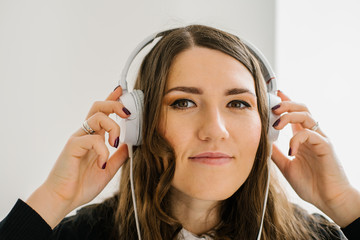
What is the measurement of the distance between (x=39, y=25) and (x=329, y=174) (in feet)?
4.87

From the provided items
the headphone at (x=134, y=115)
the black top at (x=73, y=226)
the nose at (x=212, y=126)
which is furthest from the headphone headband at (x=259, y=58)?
the black top at (x=73, y=226)

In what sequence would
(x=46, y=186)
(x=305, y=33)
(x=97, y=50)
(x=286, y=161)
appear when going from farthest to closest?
(x=97, y=50) < (x=305, y=33) < (x=286, y=161) < (x=46, y=186)

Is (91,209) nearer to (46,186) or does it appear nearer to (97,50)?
(46,186)

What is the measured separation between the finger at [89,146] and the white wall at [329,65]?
3.34 feet

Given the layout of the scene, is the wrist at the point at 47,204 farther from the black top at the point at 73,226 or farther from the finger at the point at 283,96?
the finger at the point at 283,96

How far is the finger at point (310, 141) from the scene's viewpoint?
1.11 meters

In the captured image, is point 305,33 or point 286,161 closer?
point 286,161

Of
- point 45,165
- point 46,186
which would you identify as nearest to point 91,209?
point 46,186

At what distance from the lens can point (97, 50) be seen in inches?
70.7

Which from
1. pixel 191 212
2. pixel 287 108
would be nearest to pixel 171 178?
pixel 191 212

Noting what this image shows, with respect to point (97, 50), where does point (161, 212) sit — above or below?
below

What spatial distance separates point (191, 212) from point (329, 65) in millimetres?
903

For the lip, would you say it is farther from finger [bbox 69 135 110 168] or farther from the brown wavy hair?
finger [bbox 69 135 110 168]

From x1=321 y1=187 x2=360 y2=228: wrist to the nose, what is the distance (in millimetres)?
507
